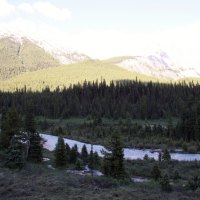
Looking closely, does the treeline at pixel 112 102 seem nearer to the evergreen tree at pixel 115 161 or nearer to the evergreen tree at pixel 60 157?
the evergreen tree at pixel 60 157

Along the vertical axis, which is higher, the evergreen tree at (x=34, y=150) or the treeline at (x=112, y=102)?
the treeline at (x=112, y=102)

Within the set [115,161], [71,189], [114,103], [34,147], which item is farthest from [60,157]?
[114,103]

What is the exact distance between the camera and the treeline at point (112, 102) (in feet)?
435

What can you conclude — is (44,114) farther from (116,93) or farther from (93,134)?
(93,134)

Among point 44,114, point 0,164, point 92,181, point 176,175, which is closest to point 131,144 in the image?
point 176,175

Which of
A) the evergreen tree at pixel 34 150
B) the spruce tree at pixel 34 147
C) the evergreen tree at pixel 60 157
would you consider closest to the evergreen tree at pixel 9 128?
the spruce tree at pixel 34 147

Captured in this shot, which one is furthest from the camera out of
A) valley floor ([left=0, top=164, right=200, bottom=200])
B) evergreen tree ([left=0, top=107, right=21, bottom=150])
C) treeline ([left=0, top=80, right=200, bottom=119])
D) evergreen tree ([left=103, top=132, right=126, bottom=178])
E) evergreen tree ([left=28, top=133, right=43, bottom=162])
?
treeline ([left=0, top=80, right=200, bottom=119])

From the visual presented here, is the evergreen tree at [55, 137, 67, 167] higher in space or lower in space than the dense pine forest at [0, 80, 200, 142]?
lower

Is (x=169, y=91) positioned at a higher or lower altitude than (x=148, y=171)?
higher

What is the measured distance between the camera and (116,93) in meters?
170

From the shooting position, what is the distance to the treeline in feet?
435

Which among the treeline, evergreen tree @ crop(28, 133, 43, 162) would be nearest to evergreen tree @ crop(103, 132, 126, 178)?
evergreen tree @ crop(28, 133, 43, 162)

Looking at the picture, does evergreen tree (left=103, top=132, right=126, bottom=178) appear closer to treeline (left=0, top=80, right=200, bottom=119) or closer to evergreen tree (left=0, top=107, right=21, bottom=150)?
evergreen tree (left=0, top=107, right=21, bottom=150)

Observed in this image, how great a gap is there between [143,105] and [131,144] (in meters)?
63.6
